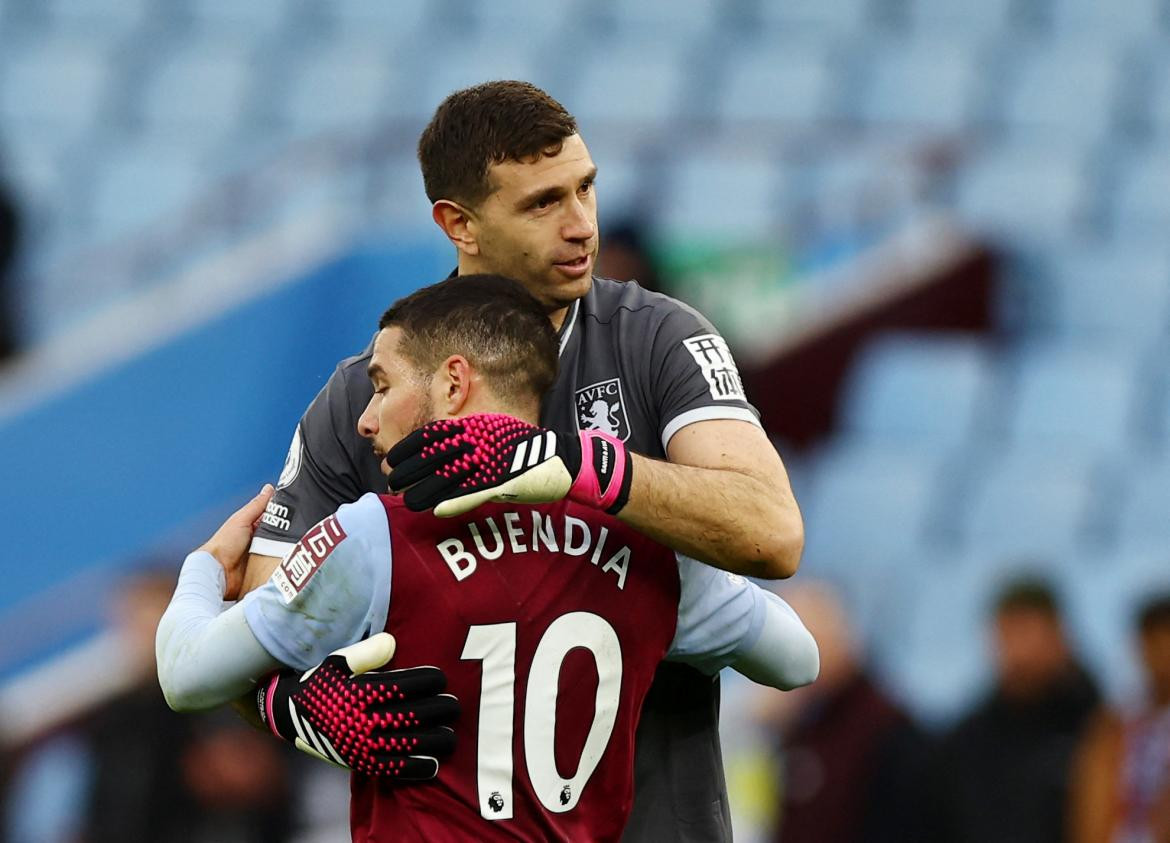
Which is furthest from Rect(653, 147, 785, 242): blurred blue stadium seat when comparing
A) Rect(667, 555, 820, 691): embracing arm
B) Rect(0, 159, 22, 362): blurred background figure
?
Rect(667, 555, 820, 691): embracing arm

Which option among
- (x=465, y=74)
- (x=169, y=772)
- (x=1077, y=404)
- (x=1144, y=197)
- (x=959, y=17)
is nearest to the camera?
(x=169, y=772)

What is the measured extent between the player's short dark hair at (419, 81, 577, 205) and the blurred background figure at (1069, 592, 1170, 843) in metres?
3.96

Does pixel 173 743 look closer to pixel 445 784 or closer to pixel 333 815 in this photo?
pixel 333 815

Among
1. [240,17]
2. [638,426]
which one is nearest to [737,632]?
[638,426]

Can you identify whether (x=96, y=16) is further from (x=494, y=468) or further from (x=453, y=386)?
(x=494, y=468)

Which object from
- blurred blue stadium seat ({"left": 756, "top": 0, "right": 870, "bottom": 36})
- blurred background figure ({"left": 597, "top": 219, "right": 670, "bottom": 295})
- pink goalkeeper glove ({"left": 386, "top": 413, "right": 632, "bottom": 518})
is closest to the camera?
pink goalkeeper glove ({"left": 386, "top": 413, "right": 632, "bottom": 518})

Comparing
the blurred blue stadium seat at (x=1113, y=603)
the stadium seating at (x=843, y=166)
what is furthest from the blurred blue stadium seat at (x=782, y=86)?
the blurred blue stadium seat at (x=1113, y=603)

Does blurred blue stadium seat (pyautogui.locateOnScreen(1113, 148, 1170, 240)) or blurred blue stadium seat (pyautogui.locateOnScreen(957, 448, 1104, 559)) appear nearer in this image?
blurred blue stadium seat (pyautogui.locateOnScreen(957, 448, 1104, 559))

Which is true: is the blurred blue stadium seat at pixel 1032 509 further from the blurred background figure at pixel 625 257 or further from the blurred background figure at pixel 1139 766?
the blurred background figure at pixel 1139 766

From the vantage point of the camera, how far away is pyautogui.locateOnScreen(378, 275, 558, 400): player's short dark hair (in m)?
3.24

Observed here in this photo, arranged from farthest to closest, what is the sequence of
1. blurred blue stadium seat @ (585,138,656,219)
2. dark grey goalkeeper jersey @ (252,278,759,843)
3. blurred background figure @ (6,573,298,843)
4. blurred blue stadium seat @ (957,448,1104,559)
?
blurred blue stadium seat @ (585,138,656,219)
blurred blue stadium seat @ (957,448,1104,559)
blurred background figure @ (6,573,298,843)
dark grey goalkeeper jersey @ (252,278,759,843)

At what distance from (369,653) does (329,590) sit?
12 cm

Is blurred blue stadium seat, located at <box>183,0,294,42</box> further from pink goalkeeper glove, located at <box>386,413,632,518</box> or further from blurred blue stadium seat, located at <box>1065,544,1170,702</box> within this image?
pink goalkeeper glove, located at <box>386,413,632,518</box>

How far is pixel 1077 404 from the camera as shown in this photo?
1004cm
